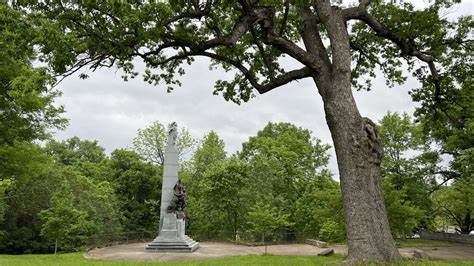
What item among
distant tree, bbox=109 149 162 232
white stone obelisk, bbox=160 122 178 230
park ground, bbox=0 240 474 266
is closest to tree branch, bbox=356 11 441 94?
park ground, bbox=0 240 474 266

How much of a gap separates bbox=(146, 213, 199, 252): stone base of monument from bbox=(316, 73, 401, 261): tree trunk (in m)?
12.5

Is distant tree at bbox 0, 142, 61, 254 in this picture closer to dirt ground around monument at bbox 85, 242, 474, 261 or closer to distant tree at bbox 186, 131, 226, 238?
dirt ground around monument at bbox 85, 242, 474, 261

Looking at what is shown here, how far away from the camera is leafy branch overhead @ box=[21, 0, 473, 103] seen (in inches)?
291

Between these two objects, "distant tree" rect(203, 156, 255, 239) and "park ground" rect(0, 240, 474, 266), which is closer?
"park ground" rect(0, 240, 474, 266)

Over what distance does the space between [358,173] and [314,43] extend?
3.15 m

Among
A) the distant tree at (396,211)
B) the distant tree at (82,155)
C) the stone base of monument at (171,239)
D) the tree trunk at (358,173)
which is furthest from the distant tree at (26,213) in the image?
the tree trunk at (358,173)

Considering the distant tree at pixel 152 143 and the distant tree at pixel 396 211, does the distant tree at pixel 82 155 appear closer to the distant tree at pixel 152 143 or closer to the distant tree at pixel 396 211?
the distant tree at pixel 152 143

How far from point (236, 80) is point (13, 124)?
9.79m

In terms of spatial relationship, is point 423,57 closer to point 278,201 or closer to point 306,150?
point 278,201

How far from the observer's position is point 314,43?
359 inches

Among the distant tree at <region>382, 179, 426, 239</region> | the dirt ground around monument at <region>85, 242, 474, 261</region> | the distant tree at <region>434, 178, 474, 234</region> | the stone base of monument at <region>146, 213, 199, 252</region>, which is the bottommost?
the dirt ground around monument at <region>85, 242, 474, 261</region>

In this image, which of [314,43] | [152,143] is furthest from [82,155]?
[314,43]

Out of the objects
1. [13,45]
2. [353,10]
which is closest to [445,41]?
[353,10]

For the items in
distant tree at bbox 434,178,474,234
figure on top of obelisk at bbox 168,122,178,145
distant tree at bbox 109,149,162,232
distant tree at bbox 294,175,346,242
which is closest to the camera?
figure on top of obelisk at bbox 168,122,178,145
